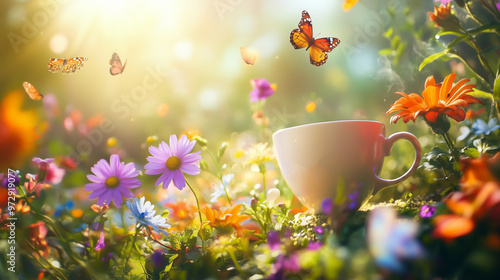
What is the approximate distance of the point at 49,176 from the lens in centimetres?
81

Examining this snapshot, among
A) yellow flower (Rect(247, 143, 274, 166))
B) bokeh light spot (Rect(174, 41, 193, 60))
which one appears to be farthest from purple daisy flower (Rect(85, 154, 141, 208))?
bokeh light spot (Rect(174, 41, 193, 60))

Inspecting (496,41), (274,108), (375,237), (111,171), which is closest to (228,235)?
(111,171)

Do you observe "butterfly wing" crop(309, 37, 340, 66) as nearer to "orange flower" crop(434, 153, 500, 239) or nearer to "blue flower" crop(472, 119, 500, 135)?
"blue flower" crop(472, 119, 500, 135)

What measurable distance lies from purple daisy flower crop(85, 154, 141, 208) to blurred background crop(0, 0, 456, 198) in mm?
547

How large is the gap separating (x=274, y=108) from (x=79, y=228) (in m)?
0.86

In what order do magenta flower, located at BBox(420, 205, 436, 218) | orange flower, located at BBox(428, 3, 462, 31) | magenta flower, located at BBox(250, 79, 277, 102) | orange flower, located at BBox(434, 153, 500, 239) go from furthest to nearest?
magenta flower, located at BBox(250, 79, 277, 102)
orange flower, located at BBox(428, 3, 462, 31)
magenta flower, located at BBox(420, 205, 436, 218)
orange flower, located at BBox(434, 153, 500, 239)

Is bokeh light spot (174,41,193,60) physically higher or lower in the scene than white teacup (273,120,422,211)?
higher

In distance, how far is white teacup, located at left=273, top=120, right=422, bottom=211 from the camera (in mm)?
545

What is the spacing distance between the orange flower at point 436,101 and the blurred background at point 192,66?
0.50 m

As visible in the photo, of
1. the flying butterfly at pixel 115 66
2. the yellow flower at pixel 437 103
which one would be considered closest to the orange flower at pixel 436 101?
the yellow flower at pixel 437 103

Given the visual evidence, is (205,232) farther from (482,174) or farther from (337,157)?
(482,174)

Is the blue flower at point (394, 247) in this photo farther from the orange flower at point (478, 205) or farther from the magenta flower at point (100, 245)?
the magenta flower at point (100, 245)

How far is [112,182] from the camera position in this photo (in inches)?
21.7

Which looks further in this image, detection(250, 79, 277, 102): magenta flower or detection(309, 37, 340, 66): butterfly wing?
detection(250, 79, 277, 102): magenta flower
